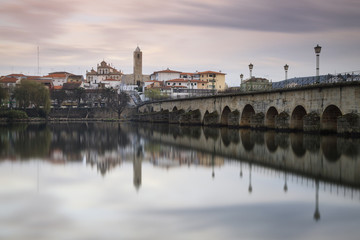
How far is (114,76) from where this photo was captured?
17862 centimetres

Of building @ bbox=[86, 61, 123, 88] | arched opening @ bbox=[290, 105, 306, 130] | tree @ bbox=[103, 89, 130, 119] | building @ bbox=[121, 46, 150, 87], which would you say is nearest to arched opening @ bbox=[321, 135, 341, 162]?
arched opening @ bbox=[290, 105, 306, 130]

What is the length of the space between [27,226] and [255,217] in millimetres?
4891

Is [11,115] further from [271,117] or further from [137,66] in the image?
[137,66]

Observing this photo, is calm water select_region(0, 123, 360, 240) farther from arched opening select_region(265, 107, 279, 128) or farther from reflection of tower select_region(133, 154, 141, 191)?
arched opening select_region(265, 107, 279, 128)

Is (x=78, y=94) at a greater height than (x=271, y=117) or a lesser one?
greater

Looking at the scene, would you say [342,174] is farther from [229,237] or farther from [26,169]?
[26,169]

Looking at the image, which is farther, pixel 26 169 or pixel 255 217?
pixel 26 169

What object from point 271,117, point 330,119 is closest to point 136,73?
point 271,117

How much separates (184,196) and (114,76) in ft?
553

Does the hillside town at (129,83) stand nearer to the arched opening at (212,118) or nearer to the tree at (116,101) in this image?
the tree at (116,101)

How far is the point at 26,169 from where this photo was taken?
59.4ft

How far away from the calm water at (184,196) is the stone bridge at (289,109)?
342 inches

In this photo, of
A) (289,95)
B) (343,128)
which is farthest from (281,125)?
(343,128)

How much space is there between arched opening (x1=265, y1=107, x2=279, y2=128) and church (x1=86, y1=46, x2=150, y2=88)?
374ft
